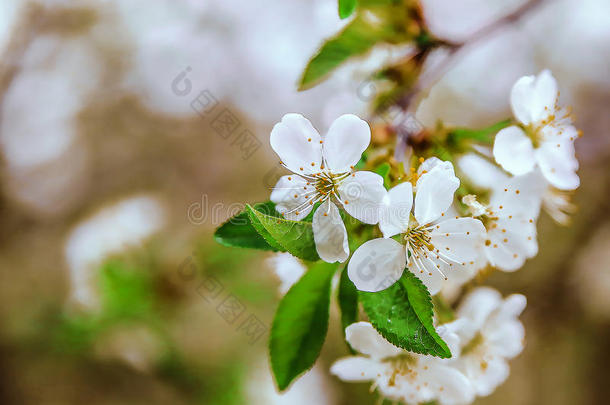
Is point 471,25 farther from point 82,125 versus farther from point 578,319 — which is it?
point 82,125

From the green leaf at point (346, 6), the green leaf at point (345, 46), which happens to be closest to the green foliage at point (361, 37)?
the green leaf at point (345, 46)

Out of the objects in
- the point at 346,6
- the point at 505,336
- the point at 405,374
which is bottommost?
the point at 505,336

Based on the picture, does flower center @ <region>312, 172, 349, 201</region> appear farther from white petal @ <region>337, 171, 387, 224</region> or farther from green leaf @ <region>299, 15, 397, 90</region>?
green leaf @ <region>299, 15, 397, 90</region>

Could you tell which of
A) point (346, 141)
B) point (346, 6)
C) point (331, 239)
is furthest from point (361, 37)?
point (331, 239)

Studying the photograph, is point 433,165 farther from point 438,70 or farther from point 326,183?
point 438,70

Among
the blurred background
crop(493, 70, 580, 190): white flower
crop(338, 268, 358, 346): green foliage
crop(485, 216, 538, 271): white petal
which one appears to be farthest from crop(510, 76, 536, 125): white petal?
the blurred background

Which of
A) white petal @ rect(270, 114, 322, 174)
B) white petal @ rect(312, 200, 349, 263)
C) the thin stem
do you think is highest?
white petal @ rect(270, 114, 322, 174)

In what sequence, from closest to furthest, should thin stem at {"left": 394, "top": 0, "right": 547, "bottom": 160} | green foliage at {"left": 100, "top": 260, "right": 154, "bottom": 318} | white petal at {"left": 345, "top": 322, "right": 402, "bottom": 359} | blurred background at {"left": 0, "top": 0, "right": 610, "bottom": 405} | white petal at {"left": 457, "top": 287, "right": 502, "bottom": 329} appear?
white petal at {"left": 345, "top": 322, "right": 402, "bottom": 359}, white petal at {"left": 457, "top": 287, "right": 502, "bottom": 329}, thin stem at {"left": 394, "top": 0, "right": 547, "bottom": 160}, green foliage at {"left": 100, "top": 260, "right": 154, "bottom": 318}, blurred background at {"left": 0, "top": 0, "right": 610, "bottom": 405}
